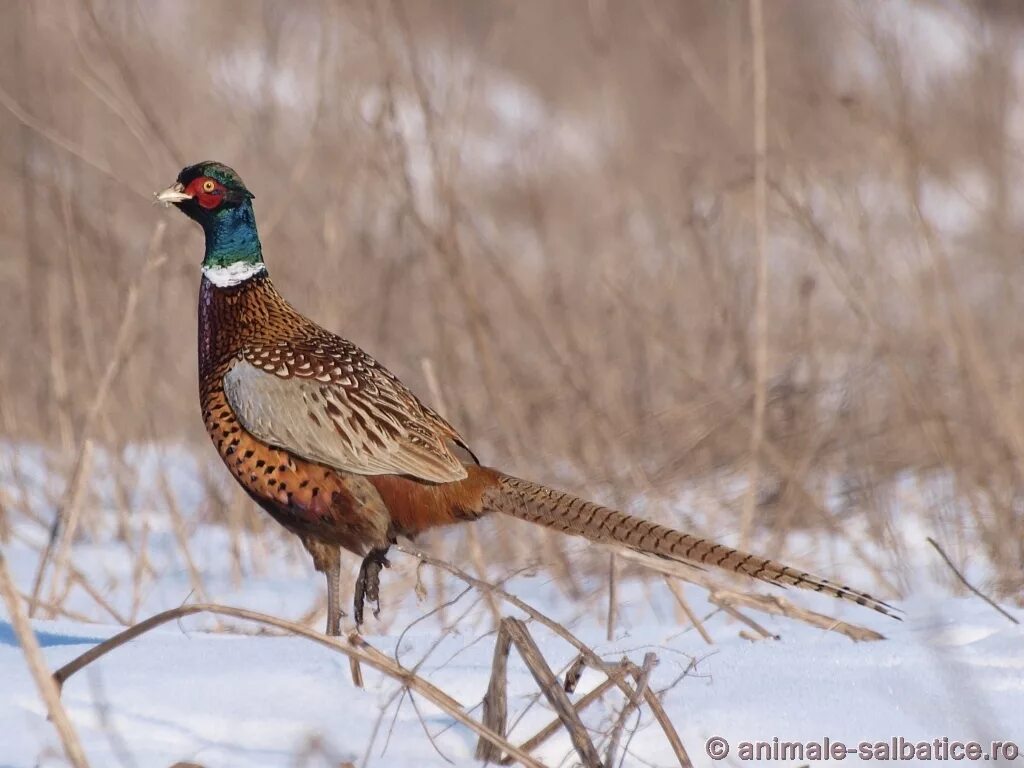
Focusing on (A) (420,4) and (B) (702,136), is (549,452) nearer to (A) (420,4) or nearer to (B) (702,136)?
(B) (702,136)

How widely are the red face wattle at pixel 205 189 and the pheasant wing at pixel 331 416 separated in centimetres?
39

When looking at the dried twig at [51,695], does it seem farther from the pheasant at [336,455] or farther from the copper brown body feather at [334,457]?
the copper brown body feather at [334,457]

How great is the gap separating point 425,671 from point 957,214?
9270 mm

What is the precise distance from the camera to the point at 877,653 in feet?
7.81

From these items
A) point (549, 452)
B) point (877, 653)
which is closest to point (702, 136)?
point (549, 452)

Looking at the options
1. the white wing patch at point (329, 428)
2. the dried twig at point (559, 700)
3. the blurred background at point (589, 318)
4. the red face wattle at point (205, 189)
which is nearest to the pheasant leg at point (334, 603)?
the white wing patch at point (329, 428)

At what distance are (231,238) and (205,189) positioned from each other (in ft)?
0.43

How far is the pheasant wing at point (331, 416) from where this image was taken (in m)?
3.26

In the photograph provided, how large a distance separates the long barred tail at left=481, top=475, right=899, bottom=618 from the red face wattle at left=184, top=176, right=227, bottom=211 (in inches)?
36.6

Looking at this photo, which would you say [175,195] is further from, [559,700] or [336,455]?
[559,700]

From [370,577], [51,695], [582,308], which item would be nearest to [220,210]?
[370,577]

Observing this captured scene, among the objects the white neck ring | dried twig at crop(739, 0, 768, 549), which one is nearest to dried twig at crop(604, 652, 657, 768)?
the white neck ring

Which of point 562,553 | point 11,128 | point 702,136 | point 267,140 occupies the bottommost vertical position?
point 562,553

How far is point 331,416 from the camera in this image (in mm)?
3297
